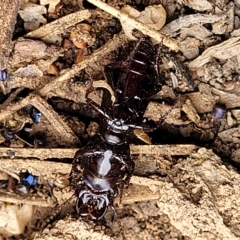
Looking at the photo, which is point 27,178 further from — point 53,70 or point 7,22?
point 7,22

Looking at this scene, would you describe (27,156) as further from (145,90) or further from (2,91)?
(145,90)

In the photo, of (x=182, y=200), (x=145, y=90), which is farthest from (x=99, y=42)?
(x=182, y=200)

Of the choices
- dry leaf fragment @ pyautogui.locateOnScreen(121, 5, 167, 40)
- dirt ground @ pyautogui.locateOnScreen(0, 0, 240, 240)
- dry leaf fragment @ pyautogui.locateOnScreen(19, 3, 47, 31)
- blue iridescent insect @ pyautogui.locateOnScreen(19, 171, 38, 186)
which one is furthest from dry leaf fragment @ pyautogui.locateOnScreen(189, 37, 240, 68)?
blue iridescent insect @ pyautogui.locateOnScreen(19, 171, 38, 186)

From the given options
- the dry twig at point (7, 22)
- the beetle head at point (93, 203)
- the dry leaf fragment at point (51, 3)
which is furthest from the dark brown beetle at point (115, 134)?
Result: the dry twig at point (7, 22)

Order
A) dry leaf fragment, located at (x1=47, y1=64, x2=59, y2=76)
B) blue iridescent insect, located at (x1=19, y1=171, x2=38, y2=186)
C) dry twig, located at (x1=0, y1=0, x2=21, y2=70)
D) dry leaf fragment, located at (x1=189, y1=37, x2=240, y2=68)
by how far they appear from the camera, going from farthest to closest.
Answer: blue iridescent insect, located at (x1=19, y1=171, x2=38, y2=186) < dry leaf fragment, located at (x1=47, y1=64, x2=59, y2=76) < dry leaf fragment, located at (x1=189, y1=37, x2=240, y2=68) < dry twig, located at (x1=0, y1=0, x2=21, y2=70)

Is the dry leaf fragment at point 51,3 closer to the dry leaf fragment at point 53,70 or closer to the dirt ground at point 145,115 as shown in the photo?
the dirt ground at point 145,115

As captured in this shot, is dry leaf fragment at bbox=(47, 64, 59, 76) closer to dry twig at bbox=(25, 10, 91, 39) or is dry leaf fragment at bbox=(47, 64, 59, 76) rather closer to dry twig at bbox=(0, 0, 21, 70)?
dry twig at bbox=(25, 10, 91, 39)
